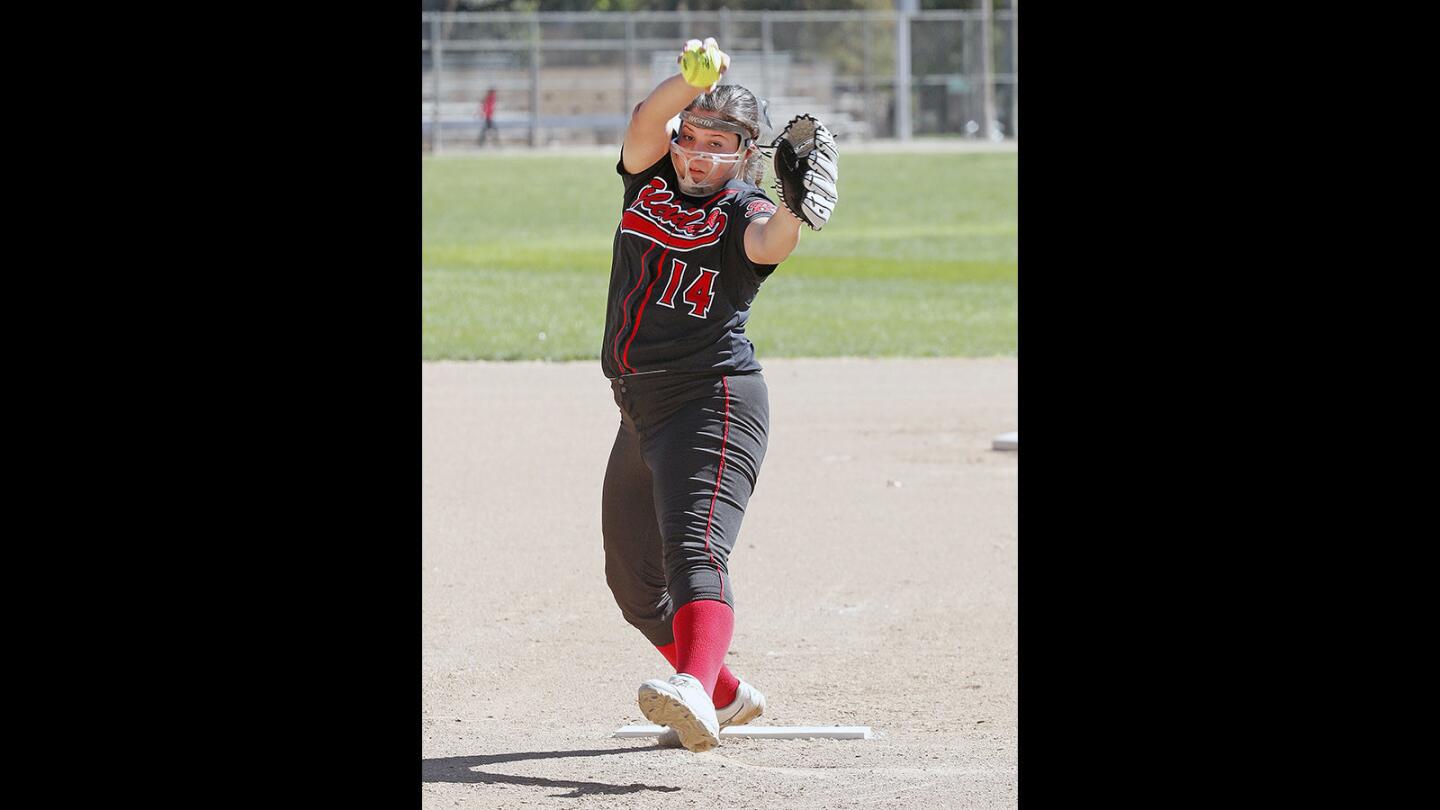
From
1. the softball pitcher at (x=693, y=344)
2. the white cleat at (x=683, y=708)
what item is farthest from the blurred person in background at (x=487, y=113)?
the white cleat at (x=683, y=708)

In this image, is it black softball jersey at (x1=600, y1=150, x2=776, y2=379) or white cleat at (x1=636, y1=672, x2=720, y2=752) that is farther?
black softball jersey at (x1=600, y1=150, x2=776, y2=379)

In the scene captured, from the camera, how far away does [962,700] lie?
5.35 m

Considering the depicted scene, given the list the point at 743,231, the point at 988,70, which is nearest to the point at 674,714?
the point at 743,231

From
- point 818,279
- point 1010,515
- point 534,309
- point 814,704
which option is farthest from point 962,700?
point 818,279

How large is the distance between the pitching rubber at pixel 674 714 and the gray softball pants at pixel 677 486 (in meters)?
0.40

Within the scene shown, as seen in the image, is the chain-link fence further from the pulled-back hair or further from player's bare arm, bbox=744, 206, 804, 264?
player's bare arm, bbox=744, 206, 804, 264

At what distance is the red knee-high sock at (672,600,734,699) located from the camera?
4.16 metres

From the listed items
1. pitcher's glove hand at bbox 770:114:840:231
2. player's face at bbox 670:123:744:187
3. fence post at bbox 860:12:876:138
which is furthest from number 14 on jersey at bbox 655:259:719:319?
fence post at bbox 860:12:876:138

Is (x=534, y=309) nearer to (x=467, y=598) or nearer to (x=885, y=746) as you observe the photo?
(x=467, y=598)

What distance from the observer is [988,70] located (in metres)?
37.0

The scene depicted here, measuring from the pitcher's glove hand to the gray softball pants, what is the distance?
56 centimetres

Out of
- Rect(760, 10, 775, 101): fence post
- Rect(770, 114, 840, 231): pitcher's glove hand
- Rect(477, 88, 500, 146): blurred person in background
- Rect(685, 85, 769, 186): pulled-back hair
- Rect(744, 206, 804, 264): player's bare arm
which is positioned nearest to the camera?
Rect(770, 114, 840, 231): pitcher's glove hand

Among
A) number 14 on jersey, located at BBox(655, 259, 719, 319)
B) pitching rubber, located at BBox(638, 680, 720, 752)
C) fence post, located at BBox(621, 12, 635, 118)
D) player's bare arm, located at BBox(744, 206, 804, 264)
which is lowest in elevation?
pitching rubber, located at BBox(638, 680, 720, 752)

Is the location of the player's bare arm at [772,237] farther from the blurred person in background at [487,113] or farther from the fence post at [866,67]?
the fence post at [866,67]
